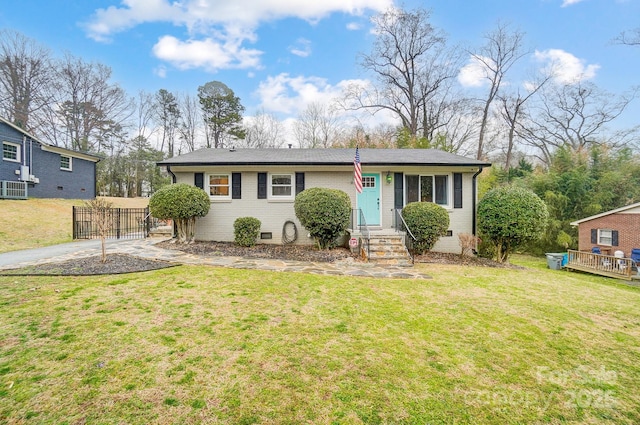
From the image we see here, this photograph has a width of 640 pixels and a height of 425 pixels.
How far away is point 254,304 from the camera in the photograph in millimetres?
4250

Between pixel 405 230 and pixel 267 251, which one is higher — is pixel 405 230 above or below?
above

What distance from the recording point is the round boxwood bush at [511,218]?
841 centimetres

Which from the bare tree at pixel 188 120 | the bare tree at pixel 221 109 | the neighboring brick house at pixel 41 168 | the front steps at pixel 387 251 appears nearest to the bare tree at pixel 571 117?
the front steps at pixel 387 251

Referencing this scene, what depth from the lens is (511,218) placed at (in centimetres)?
848

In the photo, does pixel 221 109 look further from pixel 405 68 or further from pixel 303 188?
pixel 303 188

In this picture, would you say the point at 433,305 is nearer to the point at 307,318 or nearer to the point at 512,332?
the point at 512,332

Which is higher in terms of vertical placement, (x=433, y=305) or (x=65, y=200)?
(x=65, y=200)

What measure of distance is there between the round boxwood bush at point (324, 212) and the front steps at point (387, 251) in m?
1.03

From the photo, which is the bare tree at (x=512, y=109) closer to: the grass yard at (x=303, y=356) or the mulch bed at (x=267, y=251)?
the mulch bed at (x=267, y=251)

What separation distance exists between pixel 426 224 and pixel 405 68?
20561 mm

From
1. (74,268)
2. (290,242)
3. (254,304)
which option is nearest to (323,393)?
(254,304)

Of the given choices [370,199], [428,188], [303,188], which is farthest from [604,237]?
[303,188]

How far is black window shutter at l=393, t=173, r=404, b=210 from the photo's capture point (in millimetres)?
10211

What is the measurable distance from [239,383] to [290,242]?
25.5ft
